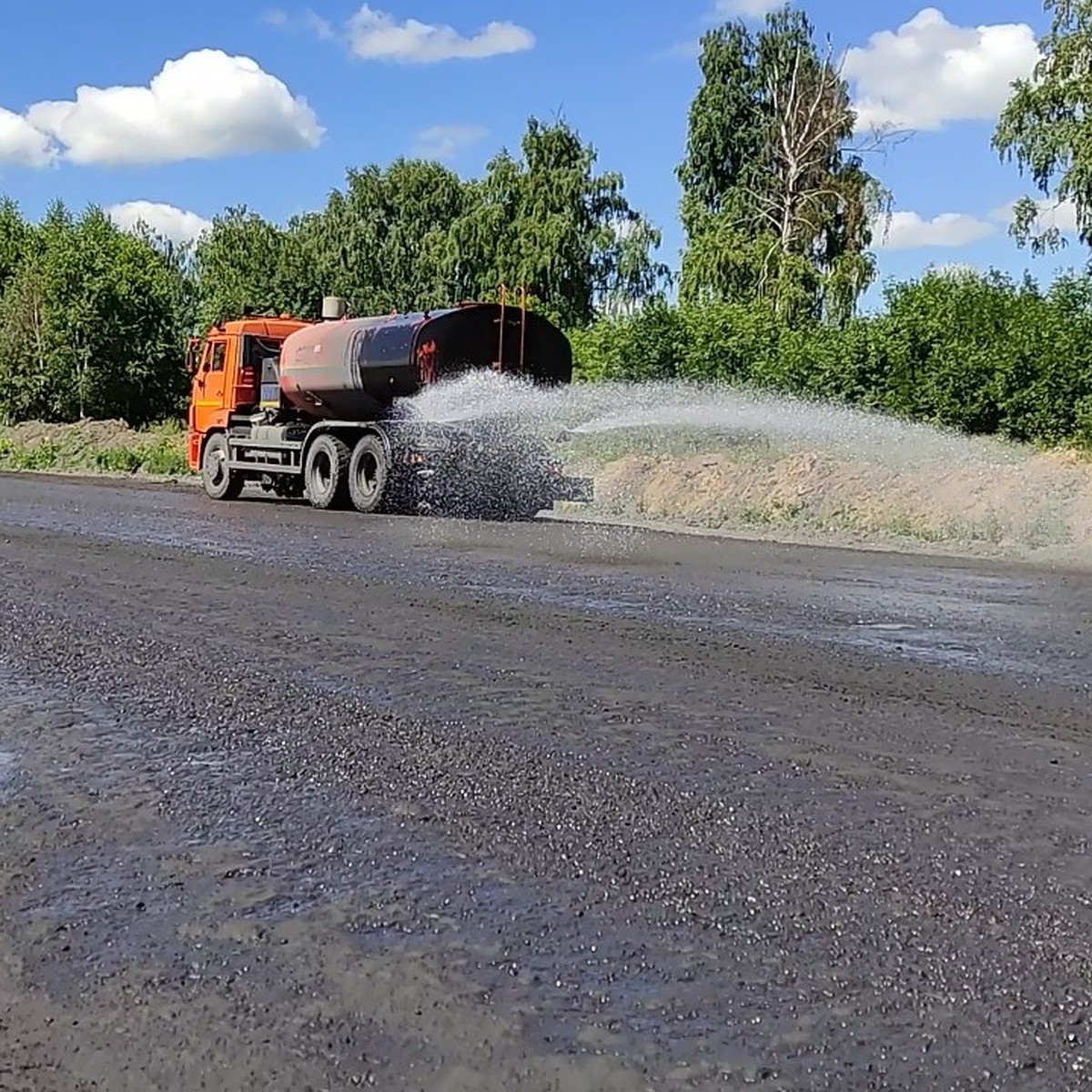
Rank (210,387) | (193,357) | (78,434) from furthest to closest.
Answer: (78,434) → (193,357) → (210,387)

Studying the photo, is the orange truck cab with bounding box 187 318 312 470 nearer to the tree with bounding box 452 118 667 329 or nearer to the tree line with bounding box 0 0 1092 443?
the tree line with bounding box 0 0 1092 443

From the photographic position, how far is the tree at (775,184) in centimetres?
4031

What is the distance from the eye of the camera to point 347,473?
2078cm

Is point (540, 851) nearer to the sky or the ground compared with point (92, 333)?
nearer to the ground

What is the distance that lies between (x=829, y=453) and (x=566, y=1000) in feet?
60.0

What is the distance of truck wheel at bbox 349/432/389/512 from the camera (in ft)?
65.1

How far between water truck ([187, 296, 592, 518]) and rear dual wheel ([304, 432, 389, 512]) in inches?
0.7

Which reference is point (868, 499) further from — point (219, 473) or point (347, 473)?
point (219, 473)

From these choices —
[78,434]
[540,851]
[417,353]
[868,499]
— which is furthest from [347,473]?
[78,434]

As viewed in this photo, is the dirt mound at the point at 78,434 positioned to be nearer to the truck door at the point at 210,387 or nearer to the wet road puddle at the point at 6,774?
the truck door at the point at 210,387

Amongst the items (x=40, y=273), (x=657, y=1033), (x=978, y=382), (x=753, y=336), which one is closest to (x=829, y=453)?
(x=978, y=382)

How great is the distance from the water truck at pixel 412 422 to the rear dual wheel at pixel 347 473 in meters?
0.02

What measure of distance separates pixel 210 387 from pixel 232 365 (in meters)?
0.98

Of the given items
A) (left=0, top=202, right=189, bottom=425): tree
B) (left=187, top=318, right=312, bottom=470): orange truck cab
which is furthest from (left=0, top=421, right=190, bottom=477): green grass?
(left=187, top=318, right=312, bottom=470): orange truck cab
